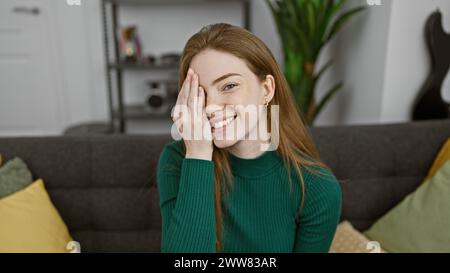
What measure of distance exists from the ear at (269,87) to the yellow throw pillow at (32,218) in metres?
0.38

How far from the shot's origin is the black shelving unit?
6.40 feet

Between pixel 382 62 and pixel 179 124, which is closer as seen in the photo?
pixel 179 124

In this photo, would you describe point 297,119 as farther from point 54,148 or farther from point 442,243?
point 54,148

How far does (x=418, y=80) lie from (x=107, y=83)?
173cm

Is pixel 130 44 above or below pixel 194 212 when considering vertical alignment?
above

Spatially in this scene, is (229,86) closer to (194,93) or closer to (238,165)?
(194,93)

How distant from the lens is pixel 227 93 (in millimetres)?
410

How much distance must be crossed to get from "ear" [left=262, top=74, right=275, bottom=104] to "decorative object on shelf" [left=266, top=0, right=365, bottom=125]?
72 centimetres

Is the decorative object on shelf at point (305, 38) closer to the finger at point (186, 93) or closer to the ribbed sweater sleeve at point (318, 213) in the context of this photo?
the ribbed sweater sleeve at point (318, 213)

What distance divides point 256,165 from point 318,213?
0.40 feet

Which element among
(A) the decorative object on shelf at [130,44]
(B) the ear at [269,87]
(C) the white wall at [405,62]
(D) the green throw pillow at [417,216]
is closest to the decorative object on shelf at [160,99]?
(A) the decorative object on shelf at [130,44]

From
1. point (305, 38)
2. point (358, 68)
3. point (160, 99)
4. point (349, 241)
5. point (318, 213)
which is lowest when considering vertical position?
point (349, 241)

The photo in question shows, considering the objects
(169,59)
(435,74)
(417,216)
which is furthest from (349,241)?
(169,59)

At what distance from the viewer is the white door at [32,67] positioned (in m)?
1.43
